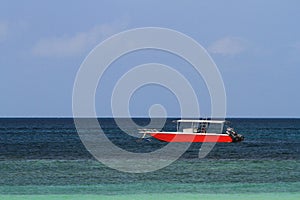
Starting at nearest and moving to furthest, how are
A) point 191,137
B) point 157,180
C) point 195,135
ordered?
point 157,180 → point 195,135 → point 191,137

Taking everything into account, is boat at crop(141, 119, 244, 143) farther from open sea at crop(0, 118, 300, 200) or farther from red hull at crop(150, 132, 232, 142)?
open sea at crop(0, 118, 300, 200)

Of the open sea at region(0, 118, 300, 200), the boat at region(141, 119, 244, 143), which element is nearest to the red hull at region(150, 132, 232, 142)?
the boat at region(141, 119, 244, 143)

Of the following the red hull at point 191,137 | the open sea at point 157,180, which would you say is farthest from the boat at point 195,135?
the open sea at point 157,180

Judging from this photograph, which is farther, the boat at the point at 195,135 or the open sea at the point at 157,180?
the boat at the point at 195,135

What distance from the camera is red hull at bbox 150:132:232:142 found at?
6078 centimetres

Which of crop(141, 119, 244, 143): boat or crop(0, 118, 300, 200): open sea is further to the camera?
crop(141, 119, 244, 143): boat

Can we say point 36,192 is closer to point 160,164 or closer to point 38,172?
point 38,172

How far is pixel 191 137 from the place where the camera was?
60.9m

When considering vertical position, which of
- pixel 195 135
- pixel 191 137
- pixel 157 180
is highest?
pixel 157 180

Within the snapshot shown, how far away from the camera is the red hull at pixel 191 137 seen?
60.8m

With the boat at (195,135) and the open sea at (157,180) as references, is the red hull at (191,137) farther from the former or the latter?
the open sea at (157,180)

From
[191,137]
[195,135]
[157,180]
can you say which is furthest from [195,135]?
[157,180]

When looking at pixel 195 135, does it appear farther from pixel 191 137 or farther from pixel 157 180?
pixel 157 180
